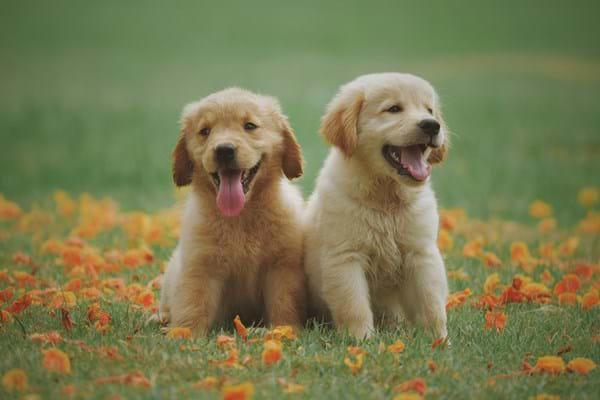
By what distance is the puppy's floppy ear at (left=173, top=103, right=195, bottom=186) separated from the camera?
445cm

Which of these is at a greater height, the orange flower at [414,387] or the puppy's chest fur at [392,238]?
the puppy's chest fur at [392,238]

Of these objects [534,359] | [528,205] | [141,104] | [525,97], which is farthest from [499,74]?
[534,359]

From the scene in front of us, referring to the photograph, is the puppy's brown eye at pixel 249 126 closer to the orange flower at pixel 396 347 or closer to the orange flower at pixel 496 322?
the orange flower at pixel 396 347

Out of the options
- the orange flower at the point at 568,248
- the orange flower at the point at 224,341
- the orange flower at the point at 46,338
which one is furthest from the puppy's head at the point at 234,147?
the orange flower at the point at 568,248

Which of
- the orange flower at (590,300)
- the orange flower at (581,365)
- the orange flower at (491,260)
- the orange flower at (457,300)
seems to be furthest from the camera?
the orange flower at (491,260)

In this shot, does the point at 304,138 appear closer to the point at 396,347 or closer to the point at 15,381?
the point at 396,347

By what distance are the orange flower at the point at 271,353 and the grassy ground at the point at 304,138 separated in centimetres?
4

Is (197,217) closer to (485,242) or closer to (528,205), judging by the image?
(485,242)

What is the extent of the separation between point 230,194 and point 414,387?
150cm

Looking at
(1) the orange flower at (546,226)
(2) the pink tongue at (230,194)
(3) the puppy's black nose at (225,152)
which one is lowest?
(1) the orange flower at (546,226)

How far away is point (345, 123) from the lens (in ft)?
13.5

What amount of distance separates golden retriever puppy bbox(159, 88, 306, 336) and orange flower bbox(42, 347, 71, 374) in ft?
3.08

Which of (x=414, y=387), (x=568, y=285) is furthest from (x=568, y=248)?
(x=414, y=387)

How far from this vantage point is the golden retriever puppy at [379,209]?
3.97m
